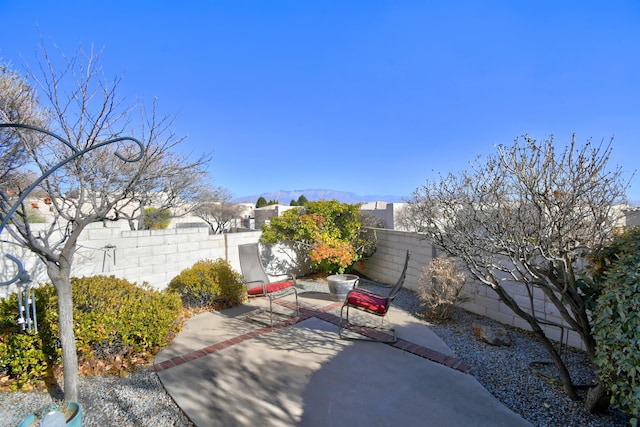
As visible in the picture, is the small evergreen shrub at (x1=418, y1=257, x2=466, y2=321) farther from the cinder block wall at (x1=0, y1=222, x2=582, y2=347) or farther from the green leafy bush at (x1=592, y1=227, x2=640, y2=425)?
the green leafy bush at (x1=592, y1=227, x2=640, y2=425)

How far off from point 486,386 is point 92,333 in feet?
14.3

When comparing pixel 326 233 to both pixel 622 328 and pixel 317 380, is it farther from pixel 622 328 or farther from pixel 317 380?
pixel 622 328

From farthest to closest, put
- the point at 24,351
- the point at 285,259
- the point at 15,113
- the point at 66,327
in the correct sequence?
the point at 285,259, the point at 15,113, the point at 24,351, the point at 66,327

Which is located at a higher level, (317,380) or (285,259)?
(285,259)

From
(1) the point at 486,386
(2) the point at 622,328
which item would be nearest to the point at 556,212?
(2) the point at 622,328

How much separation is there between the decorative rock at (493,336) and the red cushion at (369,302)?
1.43 metres

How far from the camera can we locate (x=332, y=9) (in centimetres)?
688

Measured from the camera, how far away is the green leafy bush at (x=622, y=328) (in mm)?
1783

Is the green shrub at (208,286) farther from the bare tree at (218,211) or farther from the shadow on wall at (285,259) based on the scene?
the bare tree at (218,211)

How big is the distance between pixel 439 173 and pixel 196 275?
4878mm

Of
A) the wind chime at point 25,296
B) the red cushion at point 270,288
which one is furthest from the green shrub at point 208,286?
the wind chime at point 25,296

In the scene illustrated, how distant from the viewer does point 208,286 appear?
214 inches

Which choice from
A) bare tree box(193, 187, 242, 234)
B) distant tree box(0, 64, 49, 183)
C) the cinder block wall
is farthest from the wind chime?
bare tree box(193, 187, 242, 234)

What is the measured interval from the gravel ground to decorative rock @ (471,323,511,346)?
0.15m
